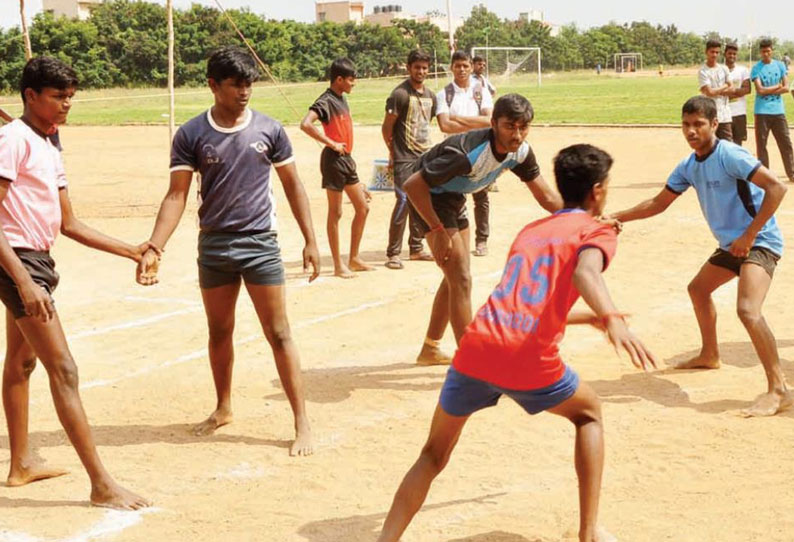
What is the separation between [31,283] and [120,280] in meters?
6.22

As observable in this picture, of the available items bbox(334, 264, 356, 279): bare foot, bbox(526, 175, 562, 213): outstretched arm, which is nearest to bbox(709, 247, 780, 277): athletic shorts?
bbox(526, 175, 562, 213): outstretched arm

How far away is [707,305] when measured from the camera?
26.2 feet

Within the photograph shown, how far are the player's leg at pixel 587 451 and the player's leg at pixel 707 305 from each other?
325 cm

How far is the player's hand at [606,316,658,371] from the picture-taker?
13.6 feet

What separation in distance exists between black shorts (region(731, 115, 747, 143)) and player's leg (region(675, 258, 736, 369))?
10047mm

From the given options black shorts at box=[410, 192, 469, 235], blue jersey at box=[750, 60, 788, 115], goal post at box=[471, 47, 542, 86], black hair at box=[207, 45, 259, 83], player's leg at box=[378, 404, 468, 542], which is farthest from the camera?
goal post at box=[471, 47, 542, 86]

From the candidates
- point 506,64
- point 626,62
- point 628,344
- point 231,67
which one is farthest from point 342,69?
point 626,62

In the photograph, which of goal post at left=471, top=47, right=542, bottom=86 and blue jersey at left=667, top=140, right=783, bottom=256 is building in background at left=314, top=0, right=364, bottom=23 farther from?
blue jersey at left=667, top=140, right=783, bottom=256

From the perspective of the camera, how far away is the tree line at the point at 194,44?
6134 cm

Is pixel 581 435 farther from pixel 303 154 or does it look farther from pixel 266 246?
pixel 303 154

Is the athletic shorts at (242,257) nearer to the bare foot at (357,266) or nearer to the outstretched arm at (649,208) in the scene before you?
the outstretched arm at (649,208)

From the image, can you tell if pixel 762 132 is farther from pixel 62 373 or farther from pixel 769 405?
pixel 62 373

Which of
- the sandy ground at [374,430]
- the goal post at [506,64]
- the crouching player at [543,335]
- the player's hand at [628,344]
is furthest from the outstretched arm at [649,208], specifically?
the goal post at [506,64]

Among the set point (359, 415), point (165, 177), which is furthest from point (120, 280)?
point (165, 177)
